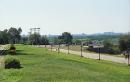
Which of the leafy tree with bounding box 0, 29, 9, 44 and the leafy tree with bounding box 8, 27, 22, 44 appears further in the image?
the leafy tree with bounding box 8, 27, 22, 44

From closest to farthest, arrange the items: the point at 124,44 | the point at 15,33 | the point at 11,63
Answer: the point at 11,63 < the point at 124,44 < the point at 15,33

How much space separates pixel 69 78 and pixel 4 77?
11.1 feet

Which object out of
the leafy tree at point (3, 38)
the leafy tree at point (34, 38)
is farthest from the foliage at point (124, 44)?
the leafy tree at point (3, 38)

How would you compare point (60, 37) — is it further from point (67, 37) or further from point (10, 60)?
point (10, 60)

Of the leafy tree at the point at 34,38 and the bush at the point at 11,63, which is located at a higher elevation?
the leafy tree at the point at 34,38

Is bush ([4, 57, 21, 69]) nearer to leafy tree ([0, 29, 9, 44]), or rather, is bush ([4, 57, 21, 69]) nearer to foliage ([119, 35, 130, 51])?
foliage ([119, 35, 130, 51])

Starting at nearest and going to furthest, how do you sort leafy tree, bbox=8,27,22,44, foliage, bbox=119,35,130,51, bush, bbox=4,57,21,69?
1. bush, bbox=4,57,21,69
2. foliage, bbox=119,35,130,51
3. leafy tree, bbox=8,27,22,44

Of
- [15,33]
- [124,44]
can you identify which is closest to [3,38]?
[15,33]

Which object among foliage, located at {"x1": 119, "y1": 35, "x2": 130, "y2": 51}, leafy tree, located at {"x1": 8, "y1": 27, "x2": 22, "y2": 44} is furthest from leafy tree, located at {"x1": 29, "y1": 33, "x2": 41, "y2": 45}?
foliage, located at {"x1": 119, "y1": 35, "x2": 130, "y2": 51}

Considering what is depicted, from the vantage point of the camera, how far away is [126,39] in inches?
3821

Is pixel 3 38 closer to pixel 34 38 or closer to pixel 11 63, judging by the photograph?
pixel 34 38

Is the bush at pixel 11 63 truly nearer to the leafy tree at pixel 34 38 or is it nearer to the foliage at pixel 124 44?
the foliage at pixel 124 44

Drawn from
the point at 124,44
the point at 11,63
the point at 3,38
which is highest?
the point at 3,38

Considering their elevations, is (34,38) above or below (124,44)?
above
